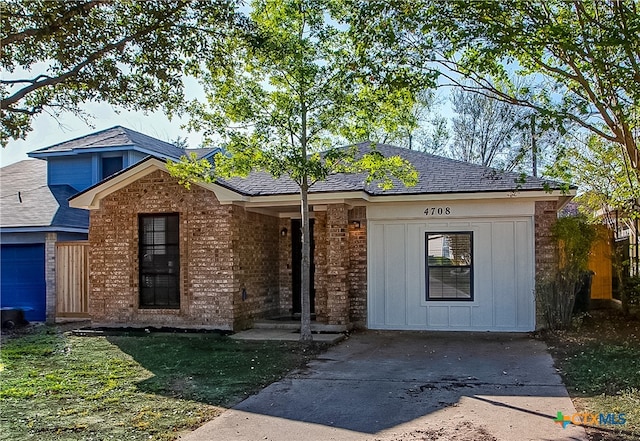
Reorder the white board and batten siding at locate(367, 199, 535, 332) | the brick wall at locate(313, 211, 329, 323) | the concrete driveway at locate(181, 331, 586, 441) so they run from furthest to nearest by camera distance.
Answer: the brick wall at locate(313, 211, 329, 323) < the white board and batten siding at locate(367, 199, 535, 332) < the concrete driveway at locate(181, 331, 586, 441)

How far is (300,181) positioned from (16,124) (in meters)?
4.76

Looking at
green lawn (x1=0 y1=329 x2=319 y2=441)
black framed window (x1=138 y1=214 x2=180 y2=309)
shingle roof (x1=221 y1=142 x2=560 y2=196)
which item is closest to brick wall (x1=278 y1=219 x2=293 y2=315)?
shingle roof (x1=221 y1=142 x2=560 y2=196)

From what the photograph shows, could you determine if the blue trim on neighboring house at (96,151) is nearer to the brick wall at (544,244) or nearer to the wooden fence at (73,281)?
the wooden fence at (73,281)

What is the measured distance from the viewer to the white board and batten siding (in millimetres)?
12133

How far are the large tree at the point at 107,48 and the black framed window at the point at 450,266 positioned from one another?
6.46m

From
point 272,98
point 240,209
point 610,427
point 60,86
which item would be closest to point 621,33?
point 610,427

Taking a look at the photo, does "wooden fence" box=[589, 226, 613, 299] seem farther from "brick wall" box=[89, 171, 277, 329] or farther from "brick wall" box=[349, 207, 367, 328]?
"brick wall" box=[89, 171, 277, 329]

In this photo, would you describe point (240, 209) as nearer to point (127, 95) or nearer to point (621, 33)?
point (127, 95)

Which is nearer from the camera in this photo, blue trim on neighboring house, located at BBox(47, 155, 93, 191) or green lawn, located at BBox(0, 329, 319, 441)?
green lawn, located at BBox(0, 329, 319, 441)

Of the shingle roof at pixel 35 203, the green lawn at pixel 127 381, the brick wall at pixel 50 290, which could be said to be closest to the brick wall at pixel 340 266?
the green lawn at pixel 127 381

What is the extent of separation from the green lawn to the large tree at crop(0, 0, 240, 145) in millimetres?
3518

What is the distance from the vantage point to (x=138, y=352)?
10.3 m

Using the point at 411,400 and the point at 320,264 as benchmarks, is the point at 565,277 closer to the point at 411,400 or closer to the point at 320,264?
the point at 320,264

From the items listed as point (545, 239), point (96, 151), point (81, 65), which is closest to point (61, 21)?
point (81, 65)
